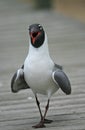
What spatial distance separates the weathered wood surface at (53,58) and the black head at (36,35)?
0.78 m

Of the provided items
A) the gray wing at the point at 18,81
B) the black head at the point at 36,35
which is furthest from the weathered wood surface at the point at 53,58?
the black head at the point at 36,35

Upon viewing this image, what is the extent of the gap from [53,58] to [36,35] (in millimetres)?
3907

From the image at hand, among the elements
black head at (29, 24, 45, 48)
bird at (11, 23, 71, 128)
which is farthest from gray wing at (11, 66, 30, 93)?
black head at (29, 24, 45, 48)

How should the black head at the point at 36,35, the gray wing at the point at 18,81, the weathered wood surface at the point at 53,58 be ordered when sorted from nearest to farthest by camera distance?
the black head at the point at 36,35
the gray wing at the point at 18,81
the weathered wood surface at the point at 53,58

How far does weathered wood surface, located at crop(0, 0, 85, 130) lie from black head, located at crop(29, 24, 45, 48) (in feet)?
2.55

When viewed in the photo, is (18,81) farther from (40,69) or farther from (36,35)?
(36,35)

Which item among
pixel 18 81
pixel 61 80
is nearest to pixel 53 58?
pixel 18 81

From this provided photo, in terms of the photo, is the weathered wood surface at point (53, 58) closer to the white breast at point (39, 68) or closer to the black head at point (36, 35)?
the white breast at point (39, 68)

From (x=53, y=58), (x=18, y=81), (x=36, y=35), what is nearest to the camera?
(x=36, y=35)

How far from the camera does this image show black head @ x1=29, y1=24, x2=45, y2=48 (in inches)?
178

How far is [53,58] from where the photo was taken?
8.45m

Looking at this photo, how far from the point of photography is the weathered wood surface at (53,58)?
16.9ft

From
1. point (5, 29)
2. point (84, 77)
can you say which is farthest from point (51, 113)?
point (5, 29)

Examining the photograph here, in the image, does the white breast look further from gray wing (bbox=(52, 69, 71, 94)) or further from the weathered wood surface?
the weathered wood surface
